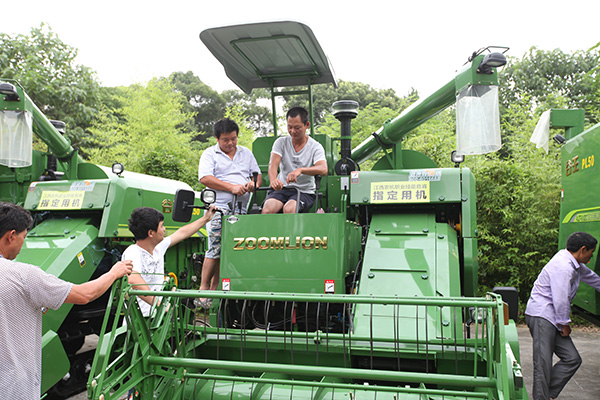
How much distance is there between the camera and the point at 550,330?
4.40 m

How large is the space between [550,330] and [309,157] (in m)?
2.75

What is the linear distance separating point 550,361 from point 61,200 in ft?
17.1

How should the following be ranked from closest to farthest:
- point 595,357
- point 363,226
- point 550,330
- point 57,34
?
point 550,330
point 363,226
point 595,357
point 57,34

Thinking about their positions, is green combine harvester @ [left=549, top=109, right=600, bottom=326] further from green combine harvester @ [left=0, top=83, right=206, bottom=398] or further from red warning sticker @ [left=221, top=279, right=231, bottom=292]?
green combine harvester @ [left=0, top=83, right=206, bottom=398]

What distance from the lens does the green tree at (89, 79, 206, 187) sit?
10.6m

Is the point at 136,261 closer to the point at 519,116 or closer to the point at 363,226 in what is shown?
the point at 363,226

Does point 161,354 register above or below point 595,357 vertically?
above

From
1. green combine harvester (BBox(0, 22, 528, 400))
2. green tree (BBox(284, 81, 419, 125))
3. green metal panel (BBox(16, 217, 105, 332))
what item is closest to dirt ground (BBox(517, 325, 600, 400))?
green combine harvester (BBox(0, 22, 528, 400))

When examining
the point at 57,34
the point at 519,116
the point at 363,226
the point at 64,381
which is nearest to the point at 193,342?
the point at 363,226

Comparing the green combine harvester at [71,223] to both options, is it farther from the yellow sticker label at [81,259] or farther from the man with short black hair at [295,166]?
the man with short black hair at [295,166]

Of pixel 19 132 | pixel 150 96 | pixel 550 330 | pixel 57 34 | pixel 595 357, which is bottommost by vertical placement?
pixel 595 357

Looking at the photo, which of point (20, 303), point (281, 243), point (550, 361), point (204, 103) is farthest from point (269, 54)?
point (204, 103)

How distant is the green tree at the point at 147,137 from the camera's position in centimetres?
1065

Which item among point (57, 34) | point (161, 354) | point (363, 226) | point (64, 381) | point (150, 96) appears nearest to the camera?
point (161, 354)
